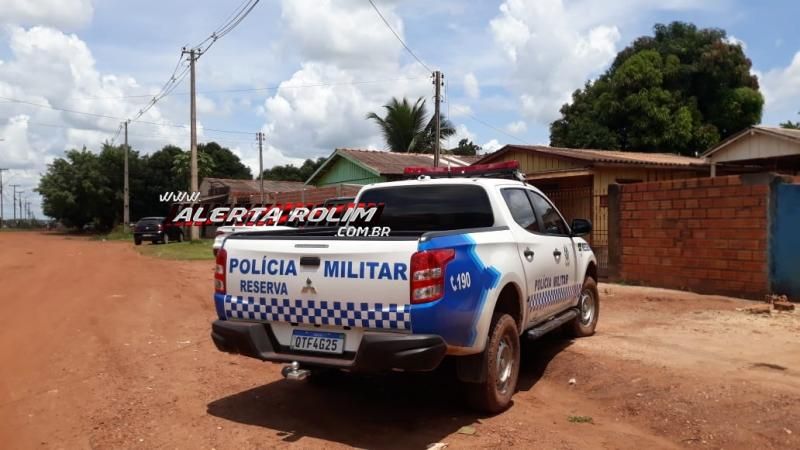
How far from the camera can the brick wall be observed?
942 centimetres

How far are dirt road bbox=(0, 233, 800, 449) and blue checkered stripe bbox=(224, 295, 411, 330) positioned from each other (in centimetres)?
80

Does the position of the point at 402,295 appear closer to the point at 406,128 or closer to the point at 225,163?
the point at 406,128

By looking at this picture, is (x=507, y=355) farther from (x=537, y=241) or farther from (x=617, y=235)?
(x=617, y=235)

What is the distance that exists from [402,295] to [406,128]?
26383mm

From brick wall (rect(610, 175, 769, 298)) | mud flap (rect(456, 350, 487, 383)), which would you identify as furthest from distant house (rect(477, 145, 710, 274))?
mud flap (rect(456, 350, 487, 383))

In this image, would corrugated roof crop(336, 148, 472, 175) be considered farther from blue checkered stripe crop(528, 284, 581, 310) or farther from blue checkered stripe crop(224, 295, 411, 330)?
blue checkered stripe crop(224, 295, 411, 330)

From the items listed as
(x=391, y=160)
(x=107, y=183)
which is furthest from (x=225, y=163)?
(x=391, y=160)

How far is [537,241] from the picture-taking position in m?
5.47

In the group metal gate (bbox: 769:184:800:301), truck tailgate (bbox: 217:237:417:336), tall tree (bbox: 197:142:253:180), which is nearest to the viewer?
truck tailgate (bbox: 217:237:417:336)

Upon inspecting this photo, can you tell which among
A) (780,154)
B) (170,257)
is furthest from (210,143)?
(780,154)

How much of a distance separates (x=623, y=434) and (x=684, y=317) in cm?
462

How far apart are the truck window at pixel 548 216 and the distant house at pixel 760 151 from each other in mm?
12761

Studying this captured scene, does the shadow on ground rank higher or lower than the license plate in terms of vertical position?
lower

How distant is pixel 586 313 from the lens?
7.20 m
